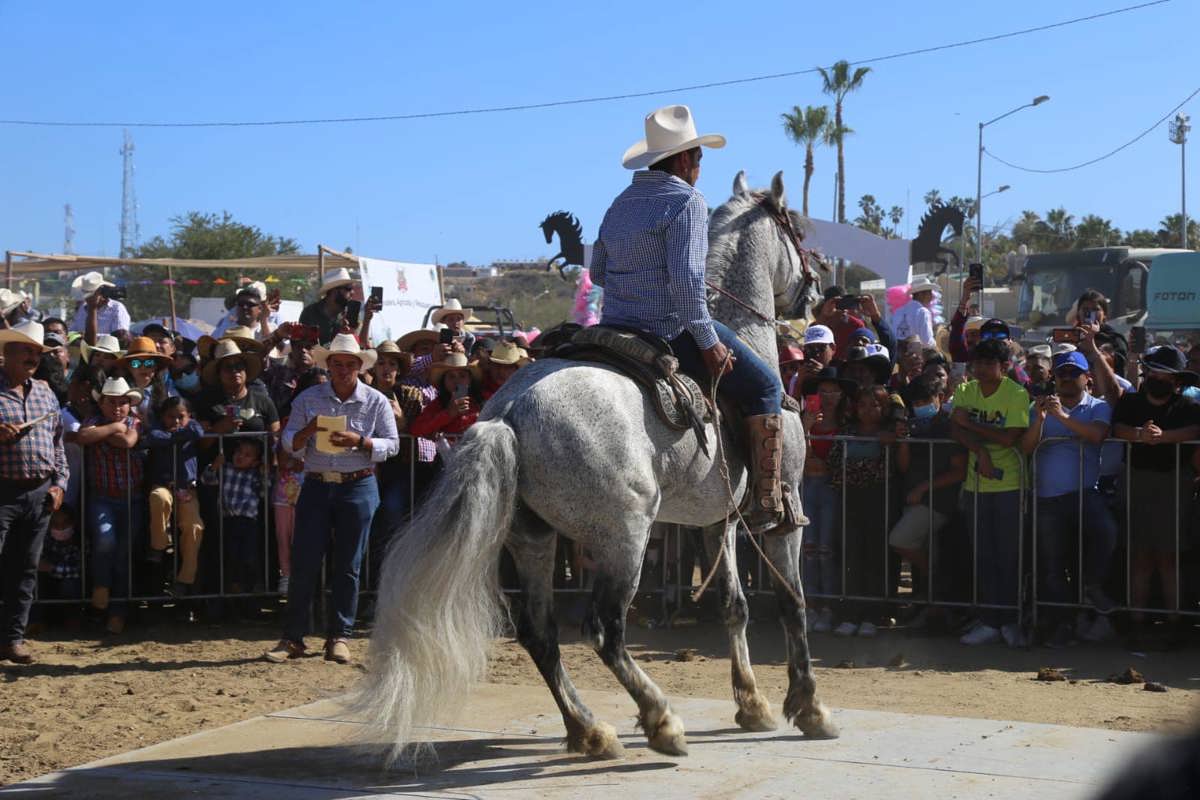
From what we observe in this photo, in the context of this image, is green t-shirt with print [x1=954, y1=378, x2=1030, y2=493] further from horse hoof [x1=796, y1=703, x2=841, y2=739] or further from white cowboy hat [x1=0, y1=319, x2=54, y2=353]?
white cowboy hat [x1=0, y1=319, x2=54, y2=353]

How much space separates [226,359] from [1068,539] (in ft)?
20.6

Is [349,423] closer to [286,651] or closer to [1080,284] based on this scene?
[286,651]

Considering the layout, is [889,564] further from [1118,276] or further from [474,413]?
[1118,276]

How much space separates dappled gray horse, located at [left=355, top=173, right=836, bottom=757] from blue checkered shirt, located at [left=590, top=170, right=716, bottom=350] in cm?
41

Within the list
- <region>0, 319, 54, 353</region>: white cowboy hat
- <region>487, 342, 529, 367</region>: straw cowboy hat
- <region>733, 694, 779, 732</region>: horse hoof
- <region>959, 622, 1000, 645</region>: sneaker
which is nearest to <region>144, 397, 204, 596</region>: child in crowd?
<region>0, 319, 54, 353</region>: white cowboy hat

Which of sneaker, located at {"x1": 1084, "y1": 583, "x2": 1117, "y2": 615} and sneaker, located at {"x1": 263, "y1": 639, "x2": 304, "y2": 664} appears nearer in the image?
sneaker, located at {"x1": 263, "y1": 639, "x2": 304, "y2": 664}

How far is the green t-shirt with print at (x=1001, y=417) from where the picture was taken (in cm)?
941

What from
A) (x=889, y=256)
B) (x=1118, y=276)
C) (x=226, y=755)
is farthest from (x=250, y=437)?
(x=1118, y=276)

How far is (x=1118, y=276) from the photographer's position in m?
27.5

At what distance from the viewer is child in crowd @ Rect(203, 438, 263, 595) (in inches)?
405

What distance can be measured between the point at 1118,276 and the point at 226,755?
24731 millimetres

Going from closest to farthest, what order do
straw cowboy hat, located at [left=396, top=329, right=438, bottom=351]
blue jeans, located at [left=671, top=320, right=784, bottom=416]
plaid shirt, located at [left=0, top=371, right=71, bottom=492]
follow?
blue jeans, located at [left=671, top=320, right=784, bottom=416] → plaid shirt, located at [left=0, top=371, right=71, bottom=492] → straw cowboy hat, located at [left=396, top=329, right=438, bottom=351]

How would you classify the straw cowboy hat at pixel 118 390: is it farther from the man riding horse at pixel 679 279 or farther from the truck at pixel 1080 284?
the truck at pixel 1080 284

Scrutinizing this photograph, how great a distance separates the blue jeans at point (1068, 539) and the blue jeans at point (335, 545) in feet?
15.1
